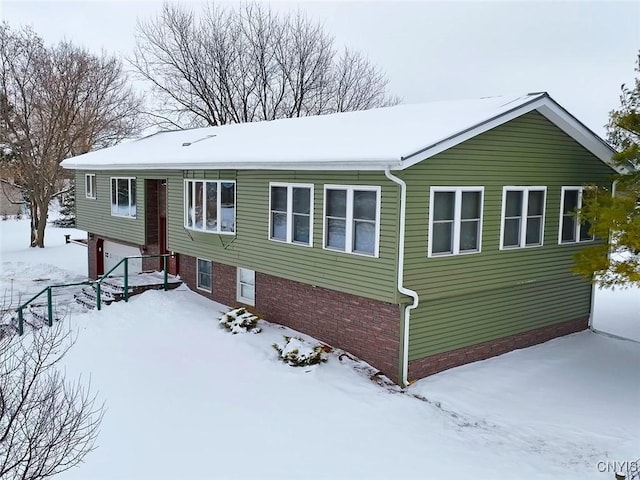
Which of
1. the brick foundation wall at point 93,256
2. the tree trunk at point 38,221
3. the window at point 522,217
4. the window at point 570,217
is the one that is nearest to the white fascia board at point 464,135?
the window at point 522,217

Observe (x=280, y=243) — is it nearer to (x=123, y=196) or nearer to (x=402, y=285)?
(x=402, y=285)

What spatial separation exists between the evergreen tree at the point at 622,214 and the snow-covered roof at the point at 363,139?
116 centimetres

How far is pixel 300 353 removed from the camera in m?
11.4

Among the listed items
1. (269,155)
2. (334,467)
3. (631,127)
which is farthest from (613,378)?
(269,155)

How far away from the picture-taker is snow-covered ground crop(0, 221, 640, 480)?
8.02 meters

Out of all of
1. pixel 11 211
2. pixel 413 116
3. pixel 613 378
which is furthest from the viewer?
pixel 11 211

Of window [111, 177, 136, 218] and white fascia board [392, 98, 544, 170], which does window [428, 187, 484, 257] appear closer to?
white fascia board [392, 98, 544, 170]

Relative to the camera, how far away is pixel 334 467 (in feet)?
25.9

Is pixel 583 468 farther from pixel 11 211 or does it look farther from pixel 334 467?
pixel 11 211

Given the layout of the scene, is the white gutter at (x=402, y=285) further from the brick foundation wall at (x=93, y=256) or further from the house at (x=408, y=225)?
the brick foundation wall at (x=93, y=256)

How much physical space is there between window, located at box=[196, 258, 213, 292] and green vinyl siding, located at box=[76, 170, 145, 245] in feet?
9.70

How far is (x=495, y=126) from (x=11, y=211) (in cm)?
4851

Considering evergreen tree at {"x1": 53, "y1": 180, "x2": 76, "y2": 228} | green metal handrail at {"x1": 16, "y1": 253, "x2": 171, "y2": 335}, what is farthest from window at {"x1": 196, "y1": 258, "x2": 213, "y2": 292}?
evergreen tree at {"x1": 53, "y1": 180, "x2": 76, "y2": 228}

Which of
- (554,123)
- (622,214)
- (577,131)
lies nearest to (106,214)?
(554,123)
